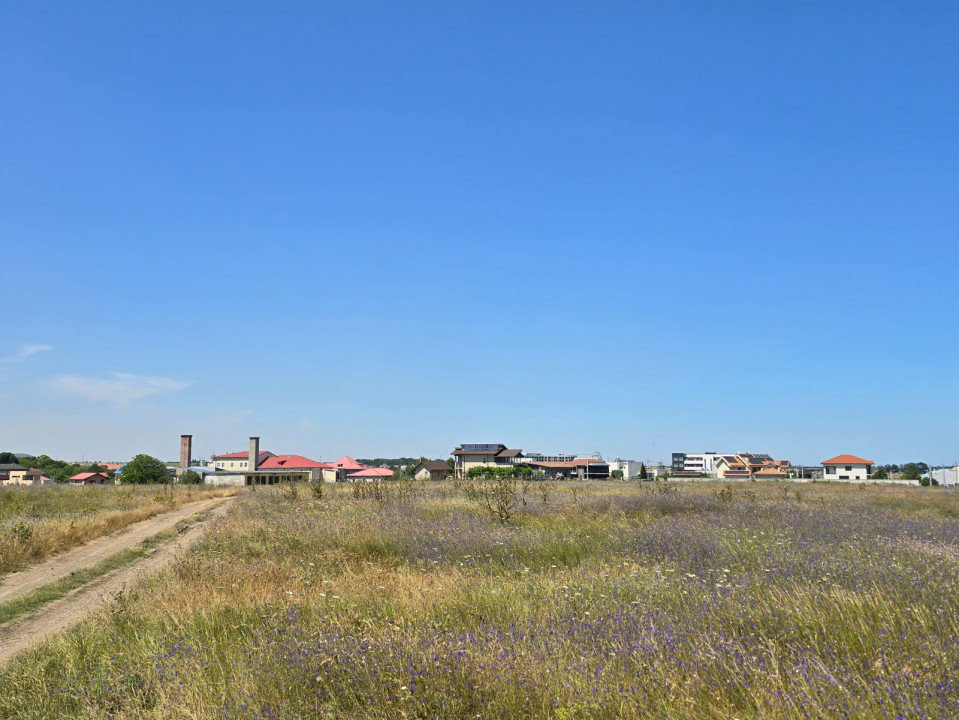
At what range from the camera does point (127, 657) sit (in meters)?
5.42

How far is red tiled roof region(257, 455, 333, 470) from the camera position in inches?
4294

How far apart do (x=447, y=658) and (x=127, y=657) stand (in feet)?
9.89

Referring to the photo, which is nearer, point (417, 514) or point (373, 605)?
point (373, 605)

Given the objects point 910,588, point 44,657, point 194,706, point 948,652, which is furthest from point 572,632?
point 44,657

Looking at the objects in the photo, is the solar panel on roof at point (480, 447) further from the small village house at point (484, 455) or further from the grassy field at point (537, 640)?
the grassy field at point (537, 640)

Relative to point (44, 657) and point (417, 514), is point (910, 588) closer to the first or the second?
point (44, 657)

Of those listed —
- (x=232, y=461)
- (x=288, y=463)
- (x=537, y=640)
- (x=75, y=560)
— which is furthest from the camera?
(x=232, y=461)

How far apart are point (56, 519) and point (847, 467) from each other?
137154 millimetres

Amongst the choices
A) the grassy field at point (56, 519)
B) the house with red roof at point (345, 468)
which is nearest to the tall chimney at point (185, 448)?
the house with red roof at point (345, 468)

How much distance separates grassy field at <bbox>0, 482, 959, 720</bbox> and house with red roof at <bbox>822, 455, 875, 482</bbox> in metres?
132

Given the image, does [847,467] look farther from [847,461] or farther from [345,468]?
[345,468]

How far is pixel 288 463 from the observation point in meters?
113

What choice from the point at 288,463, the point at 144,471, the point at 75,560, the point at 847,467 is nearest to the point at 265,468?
the point at 288,463

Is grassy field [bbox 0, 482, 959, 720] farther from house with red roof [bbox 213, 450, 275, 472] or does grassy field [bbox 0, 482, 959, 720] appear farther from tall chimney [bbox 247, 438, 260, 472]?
house with red roof [bbox 213, 450, 275, 472]
